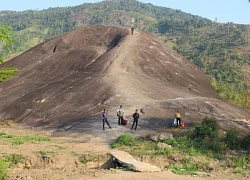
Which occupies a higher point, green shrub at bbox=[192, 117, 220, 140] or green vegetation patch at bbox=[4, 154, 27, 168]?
green shrub at bbox=[192, 117, 220, 140]

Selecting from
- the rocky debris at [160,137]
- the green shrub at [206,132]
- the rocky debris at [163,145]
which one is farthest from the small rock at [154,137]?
the green shrub at [206,132]

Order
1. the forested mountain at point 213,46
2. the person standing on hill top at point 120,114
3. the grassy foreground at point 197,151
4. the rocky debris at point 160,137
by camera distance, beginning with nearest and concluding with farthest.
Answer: the grassy foreground at point 197,151
the rocky debris at point 160,137
the person standing on hill top at point 120,114
the forested mountain at point 213,46

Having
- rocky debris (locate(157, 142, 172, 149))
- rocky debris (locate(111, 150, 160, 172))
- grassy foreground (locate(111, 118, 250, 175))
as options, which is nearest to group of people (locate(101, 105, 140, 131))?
grassy foreground (locate(111, 118, 250, 175))

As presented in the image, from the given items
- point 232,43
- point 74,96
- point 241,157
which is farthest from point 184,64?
point 232,43

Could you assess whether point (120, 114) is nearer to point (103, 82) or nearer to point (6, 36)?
point (103, 82)

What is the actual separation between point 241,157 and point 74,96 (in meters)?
17.5

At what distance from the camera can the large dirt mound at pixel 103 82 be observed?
86.7ft

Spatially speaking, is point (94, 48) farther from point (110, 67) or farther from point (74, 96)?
point (74, 96)

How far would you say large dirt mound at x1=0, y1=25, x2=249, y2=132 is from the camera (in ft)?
86.7

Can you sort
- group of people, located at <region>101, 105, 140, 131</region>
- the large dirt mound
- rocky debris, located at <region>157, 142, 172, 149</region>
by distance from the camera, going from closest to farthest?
rocky debris, located at <region>157, 142, 172, 149</region> → group of people, located at <region>101, 105, 140, 131</region> → the large dirt mound

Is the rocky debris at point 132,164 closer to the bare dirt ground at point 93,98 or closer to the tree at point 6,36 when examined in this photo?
the bare dirt ground at point 93,98

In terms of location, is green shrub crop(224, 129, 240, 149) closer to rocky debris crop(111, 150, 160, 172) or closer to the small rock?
the small rock

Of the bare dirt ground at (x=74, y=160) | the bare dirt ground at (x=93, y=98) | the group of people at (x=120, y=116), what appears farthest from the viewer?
the group of people at (x=120, y=116)

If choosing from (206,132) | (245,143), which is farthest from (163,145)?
(245,143)
